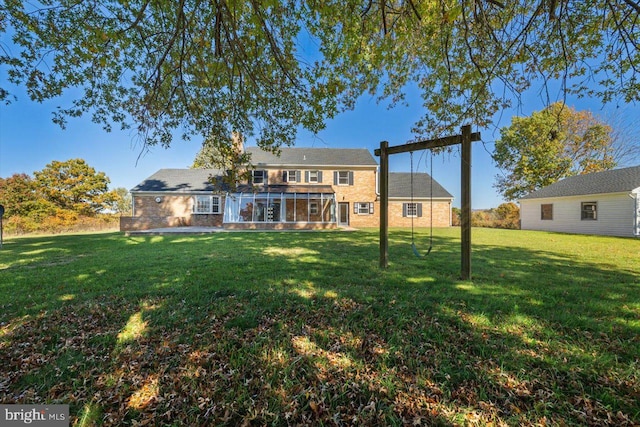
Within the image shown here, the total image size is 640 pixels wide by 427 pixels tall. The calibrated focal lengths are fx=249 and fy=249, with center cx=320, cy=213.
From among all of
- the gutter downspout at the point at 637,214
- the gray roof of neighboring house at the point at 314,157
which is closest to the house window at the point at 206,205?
the gray roof of neighboring house at the point at 314,157

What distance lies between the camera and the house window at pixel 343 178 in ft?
72.2

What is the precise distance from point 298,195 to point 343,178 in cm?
523

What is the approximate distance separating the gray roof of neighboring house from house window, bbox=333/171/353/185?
79 centimetres

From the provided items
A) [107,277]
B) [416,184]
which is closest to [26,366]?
[107,277]

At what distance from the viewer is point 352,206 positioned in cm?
2195

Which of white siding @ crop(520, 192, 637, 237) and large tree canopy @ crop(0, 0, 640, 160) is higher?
large tree canopy @ crop(0, 0, 640, 160)

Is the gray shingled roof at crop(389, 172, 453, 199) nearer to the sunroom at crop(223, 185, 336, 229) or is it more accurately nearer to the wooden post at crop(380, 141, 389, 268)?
the sunroom at crop(223, 185, 336, 229)

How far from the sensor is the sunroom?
1778cm

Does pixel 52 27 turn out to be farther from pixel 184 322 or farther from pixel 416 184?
pixel 416 184

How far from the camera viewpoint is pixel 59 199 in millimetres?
22375

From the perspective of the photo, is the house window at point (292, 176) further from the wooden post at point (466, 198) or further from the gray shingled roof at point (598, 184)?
the gray shingled roof at point (598, 184)

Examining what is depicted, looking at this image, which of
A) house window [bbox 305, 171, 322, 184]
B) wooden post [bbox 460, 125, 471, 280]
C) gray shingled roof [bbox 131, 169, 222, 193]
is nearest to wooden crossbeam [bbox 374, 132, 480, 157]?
wooden post [bbox 460, 125, 471, 280]

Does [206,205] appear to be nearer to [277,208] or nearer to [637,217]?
[277,208]

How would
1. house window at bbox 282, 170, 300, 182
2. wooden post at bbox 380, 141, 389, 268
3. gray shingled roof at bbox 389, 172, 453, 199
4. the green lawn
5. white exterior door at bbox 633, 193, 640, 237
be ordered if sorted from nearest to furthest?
the green lawn → wooden post at bbox 380, 141, 389, 268 → white exterior door at bbox 633, 193, 640, 237 → house window at bbox 282, 170, 300, 182 → gray shingled roof at bbox 389, 172, 453, 199
